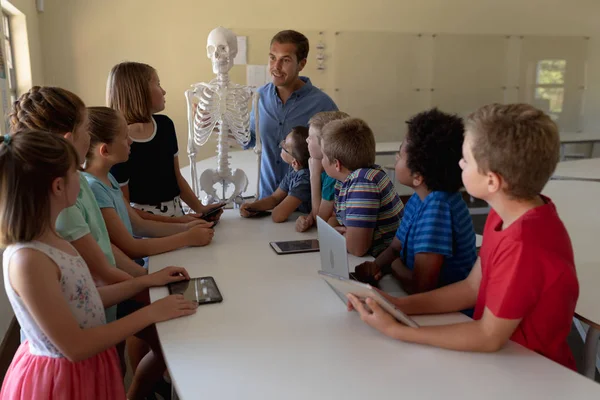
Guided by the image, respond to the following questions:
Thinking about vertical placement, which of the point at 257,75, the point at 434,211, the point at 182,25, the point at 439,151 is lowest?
the point at 434,211

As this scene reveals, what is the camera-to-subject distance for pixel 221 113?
2.69 metres

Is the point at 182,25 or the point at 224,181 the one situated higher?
the point at 182,25

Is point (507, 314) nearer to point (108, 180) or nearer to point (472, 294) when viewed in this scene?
point (472, 294)

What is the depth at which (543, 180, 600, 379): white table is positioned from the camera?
59.0 inches

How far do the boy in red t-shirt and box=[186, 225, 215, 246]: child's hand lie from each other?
3.10 ft

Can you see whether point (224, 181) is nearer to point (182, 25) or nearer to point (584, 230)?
point (584, 230)

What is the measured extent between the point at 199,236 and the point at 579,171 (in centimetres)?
350

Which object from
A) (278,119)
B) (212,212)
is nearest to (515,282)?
(212,212)

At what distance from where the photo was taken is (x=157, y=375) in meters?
1.87

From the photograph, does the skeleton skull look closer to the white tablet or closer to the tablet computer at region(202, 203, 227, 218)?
the tablet computer at region(202, 203, 227, 218)

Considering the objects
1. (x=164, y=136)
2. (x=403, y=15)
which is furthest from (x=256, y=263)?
(x=403, y=15)

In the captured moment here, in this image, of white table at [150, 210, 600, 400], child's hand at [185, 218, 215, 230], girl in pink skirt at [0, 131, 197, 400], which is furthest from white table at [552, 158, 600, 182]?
girl in pink skirt at [0, 131, 197, 400]

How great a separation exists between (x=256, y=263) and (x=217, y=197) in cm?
107

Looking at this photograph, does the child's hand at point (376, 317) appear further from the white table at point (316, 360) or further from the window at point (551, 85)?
the window at point (551, 85)
